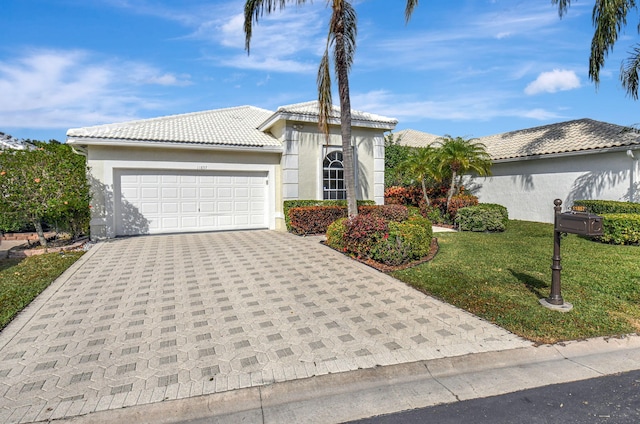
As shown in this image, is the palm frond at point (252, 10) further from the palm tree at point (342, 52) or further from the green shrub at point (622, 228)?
the green shrub at point (622, 228)

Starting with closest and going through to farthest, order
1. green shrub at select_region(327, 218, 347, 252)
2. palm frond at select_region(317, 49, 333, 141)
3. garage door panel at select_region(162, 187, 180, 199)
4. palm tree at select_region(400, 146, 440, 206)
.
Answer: green shrub at select_region(327, 218, 347, 252)
palm frond at select_region(317, 49, 333, 141)
garage door panel at select_region(162, 187, 180, 199)
palm tree at select_region(400, 146, 440, 206)

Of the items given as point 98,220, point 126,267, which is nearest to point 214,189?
point 98,220

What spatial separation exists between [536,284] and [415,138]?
2252cm

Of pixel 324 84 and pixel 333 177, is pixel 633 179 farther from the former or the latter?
pixel 324 84

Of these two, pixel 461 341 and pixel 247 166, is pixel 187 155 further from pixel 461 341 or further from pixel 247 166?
pixel 461 341

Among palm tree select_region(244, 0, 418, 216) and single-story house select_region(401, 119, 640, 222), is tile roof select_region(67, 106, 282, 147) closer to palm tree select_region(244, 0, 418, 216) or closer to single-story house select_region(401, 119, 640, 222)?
palm tree select_region(244, 0, 418, 216)

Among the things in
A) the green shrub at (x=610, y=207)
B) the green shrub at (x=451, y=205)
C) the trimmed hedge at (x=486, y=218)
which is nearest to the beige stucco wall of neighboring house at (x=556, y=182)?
the green shrub at (x=610, y=207)

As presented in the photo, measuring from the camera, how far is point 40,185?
9570mm

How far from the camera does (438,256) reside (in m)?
8.46

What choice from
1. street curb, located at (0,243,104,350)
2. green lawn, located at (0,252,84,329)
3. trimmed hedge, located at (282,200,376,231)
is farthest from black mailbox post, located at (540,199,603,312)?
trimmed hedge, located at (282,200,376,231)

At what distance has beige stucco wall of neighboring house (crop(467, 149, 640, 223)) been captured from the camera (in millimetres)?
12062

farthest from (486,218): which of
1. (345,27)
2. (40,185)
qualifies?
(40,185)

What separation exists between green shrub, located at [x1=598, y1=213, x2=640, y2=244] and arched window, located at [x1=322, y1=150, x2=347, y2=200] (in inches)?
329

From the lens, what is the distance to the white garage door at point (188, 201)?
11.8 metres
